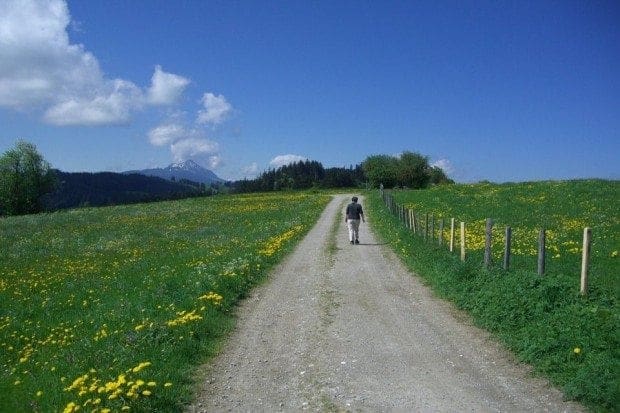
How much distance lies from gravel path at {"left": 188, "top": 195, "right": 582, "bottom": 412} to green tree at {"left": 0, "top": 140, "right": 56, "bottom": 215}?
91868 millimetres

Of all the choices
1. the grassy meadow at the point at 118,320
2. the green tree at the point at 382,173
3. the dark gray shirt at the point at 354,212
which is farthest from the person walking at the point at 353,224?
the green tree at the point at 382,173

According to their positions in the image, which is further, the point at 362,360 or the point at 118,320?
the point at 118,320

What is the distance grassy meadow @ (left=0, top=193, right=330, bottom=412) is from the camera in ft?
23.0

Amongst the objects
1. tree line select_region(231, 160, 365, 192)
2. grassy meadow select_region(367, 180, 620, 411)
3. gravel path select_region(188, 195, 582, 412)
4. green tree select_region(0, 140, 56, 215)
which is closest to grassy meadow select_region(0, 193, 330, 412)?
gravel path select_region(188, 195, 582, 412)

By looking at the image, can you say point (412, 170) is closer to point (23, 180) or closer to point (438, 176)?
point (438, 176)

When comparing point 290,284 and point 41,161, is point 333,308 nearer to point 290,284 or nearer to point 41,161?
point 290,284

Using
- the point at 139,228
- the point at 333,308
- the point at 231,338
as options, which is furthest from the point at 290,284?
the point at 139,228

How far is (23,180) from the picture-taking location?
91.8 meters

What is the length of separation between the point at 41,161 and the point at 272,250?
90.3 meters

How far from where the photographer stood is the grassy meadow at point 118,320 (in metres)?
7.02

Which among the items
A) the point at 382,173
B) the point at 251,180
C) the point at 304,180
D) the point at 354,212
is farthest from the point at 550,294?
the point at 251,180

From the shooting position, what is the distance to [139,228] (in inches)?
1522

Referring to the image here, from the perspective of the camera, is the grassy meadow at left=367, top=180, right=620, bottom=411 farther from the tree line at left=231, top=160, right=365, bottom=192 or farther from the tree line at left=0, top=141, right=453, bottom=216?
the tree line at left=231, top=160, right=365, bottom=192

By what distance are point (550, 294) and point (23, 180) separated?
A: 325 ft
